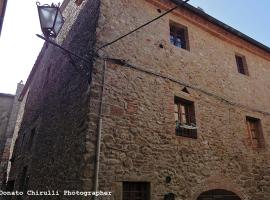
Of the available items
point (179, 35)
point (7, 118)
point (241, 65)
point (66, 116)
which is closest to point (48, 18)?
point (66, 116)

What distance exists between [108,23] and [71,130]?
9.17ft

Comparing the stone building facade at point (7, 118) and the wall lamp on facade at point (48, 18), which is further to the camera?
the stone building facade at point (7, 118)

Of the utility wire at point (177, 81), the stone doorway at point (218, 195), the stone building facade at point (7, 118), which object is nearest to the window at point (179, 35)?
the utility wire at point (177, 81)

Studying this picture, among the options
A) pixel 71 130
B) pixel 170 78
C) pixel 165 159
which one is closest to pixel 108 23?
pixel 170 78

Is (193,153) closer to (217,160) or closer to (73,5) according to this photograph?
(217,160)

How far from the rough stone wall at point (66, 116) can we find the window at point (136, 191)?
3.09 feet

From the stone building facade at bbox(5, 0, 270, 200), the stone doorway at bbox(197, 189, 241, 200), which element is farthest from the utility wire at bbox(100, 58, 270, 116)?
the stone doorway at bbox(197, 189, 241, 200)

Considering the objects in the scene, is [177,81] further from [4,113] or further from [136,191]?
[4,113]

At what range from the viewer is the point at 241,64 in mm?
8875

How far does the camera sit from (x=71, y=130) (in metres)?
5.38

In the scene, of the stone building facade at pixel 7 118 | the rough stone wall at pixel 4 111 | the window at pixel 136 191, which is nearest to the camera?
the window at pixel 136 191

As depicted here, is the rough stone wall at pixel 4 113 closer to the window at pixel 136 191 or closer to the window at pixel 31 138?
the window at pixel 31 138

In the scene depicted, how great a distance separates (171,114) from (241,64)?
460cm

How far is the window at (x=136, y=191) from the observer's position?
469 cm
